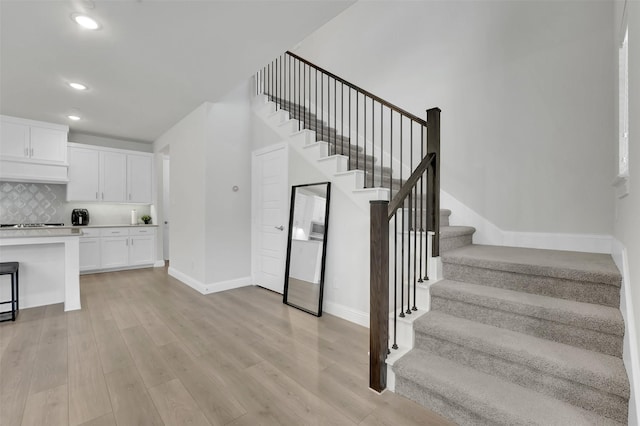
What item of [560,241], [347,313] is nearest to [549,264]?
[560,241]

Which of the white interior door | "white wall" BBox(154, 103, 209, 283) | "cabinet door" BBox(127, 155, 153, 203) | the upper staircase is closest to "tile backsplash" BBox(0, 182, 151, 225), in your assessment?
"cabinet door" BBox(127, 155, 153, 203)

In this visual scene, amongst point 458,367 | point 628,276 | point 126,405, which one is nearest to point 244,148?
point 126,405

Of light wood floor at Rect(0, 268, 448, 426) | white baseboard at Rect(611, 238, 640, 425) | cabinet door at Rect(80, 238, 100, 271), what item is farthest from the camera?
cabinet door at Rect(80, 238, 100, 271)

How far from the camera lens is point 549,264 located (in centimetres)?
199

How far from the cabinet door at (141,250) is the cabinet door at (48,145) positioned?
1.90 meters

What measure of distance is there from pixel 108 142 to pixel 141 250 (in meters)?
2.40

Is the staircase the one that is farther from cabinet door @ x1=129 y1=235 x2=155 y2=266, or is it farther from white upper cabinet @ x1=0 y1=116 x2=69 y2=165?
white upper cabinet @ x1=0 y1=116 x2=69 y2=165

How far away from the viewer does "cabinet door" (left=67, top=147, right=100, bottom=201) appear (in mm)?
5352

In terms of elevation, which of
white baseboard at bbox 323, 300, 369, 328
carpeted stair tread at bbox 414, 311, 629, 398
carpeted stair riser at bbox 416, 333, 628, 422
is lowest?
white baseboard at bbox 323, 300, 369, 328

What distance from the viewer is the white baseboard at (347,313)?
9.63 feet

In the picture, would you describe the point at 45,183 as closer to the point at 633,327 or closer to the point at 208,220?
the point at 208,220

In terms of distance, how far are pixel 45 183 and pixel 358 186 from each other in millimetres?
6045

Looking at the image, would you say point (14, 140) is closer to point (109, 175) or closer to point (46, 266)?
point (109, 175)

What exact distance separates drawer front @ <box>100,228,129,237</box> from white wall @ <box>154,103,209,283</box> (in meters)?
1.23
